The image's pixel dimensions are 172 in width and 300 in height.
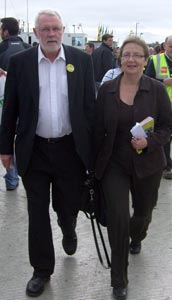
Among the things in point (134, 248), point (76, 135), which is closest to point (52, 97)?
point (76, 135)

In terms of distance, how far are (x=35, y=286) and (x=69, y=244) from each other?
0.57 m

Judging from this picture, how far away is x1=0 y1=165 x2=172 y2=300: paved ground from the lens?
10.5 feet

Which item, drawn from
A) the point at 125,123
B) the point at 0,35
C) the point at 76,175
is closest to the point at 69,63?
the point at 125,123

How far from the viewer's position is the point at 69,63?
3.05 meters

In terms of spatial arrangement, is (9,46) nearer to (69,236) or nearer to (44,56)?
(44,56)

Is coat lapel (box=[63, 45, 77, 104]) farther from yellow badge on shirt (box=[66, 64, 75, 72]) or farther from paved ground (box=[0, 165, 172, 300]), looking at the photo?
paved ground (box=[0, 165, 172, 300])

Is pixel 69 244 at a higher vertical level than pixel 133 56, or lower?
lower

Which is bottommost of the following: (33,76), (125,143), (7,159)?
(7,159)

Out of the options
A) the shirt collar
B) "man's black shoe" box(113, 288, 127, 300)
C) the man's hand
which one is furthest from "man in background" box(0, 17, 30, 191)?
"man's black shoe" box(113, 288, 127, 300)

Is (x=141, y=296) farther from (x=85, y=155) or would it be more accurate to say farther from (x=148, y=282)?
(x=85, y=155)

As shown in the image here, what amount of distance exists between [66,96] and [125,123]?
1.47ft

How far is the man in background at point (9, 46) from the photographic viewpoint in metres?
5.35

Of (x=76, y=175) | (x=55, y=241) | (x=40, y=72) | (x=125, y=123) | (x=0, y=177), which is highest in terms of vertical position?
(x=40, y=72)

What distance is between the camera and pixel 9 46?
5363mm
